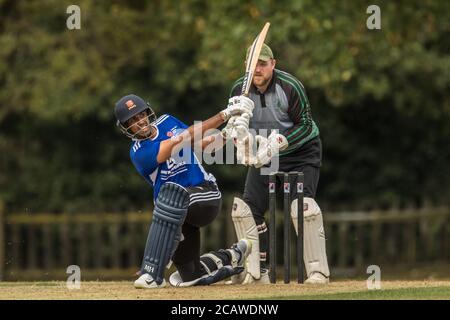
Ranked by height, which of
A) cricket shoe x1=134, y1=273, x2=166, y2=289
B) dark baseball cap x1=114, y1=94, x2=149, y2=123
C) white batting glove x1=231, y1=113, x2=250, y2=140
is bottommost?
cricket shoe x1=134, y1=273, x2=166, y2=289

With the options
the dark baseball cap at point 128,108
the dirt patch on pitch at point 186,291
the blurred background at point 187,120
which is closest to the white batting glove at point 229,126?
the dark baseball cap at point 128,108

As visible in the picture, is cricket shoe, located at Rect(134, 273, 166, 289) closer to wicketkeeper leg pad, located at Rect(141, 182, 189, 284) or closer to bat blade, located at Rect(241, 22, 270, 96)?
wicketkeeper leg pad, located at Rect(141, 182, 189, 284)

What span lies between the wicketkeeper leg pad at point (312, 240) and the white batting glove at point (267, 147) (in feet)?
1.76

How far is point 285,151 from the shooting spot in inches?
376

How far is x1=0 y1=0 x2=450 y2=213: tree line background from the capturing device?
1738 centimetres

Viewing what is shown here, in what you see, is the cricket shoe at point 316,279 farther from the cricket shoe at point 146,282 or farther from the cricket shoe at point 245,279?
the cricket shoe at point 146,282

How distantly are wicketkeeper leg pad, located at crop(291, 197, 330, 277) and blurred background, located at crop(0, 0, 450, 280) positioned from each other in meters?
6.71

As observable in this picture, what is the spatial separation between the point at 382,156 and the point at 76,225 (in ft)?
16.1

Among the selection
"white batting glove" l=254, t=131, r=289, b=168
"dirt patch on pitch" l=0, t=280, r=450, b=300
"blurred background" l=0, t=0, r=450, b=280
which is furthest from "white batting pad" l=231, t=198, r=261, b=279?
"blurred background" l=0, t=0, r=450, b=280

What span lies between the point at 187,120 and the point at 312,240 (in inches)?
360

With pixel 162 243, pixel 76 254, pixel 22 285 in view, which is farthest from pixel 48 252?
pixel 162 243

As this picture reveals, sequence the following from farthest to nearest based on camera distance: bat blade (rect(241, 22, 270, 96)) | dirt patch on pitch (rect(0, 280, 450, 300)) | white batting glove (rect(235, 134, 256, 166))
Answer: bat blade (rect(241, 22, 270, 96))
white batting glove (rect(235, 134, 256, 166))
dirt patch on pitch (rect(0, 280, 450, 300))

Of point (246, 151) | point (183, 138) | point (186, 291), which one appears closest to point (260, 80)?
point (246, 151)

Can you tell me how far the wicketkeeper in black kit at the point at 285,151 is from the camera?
9367mm
